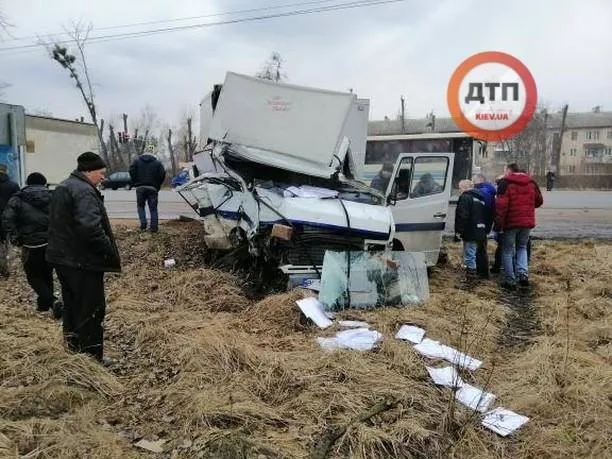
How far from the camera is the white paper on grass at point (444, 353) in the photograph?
15.3 feet

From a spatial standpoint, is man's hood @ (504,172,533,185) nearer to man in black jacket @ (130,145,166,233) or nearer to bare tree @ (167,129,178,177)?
man in black jacket @ (130,145,166,233)

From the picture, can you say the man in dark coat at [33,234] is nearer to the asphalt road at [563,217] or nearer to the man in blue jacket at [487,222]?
the man in blue jacket at [487,222]

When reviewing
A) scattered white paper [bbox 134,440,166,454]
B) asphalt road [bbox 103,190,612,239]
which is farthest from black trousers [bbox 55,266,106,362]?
asphalt road [bbox 103,190,612,239]

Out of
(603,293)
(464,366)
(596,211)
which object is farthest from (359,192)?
(596,211)

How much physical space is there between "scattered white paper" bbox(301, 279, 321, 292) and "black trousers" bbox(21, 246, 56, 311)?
275cm

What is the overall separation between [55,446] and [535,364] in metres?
3.58

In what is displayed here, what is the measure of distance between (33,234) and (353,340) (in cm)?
361

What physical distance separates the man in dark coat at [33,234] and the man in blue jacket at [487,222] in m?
5.82

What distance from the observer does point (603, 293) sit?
7.28m

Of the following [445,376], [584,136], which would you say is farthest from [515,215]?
[584,136]

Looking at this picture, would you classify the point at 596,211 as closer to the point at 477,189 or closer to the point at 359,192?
the point at 477,189

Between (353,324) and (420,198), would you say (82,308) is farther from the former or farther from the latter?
(420,198)

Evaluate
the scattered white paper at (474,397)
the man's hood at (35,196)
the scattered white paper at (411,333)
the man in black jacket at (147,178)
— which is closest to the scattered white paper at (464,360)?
the scattered white paper at (474,397)

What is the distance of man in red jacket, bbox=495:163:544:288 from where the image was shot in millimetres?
7809
